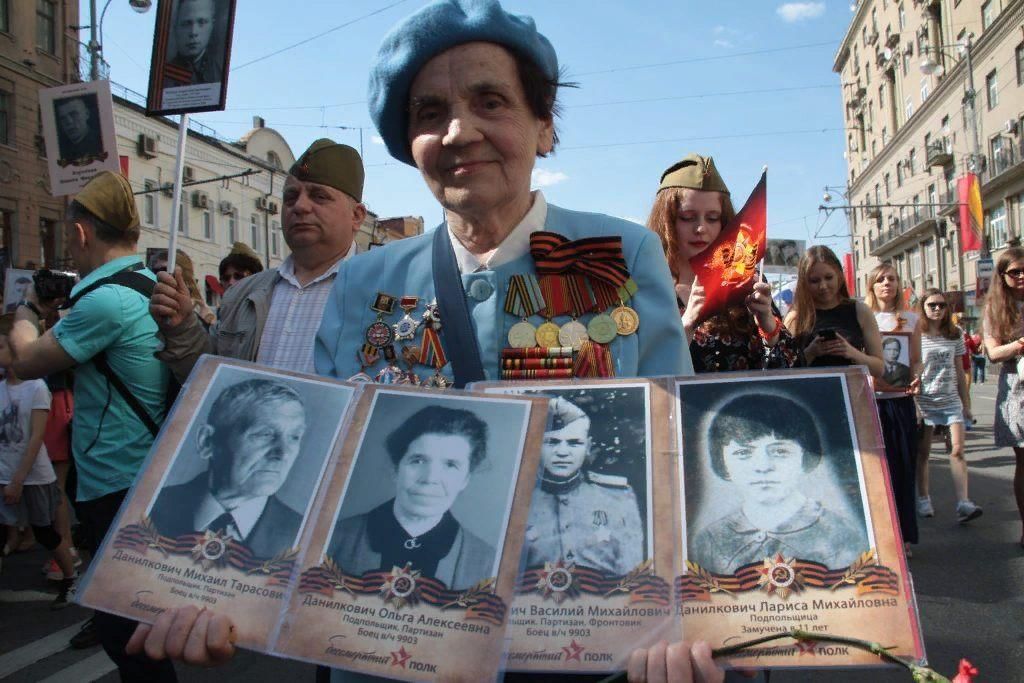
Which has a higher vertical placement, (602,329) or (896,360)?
(896,360)

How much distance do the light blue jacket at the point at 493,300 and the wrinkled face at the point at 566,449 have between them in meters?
0.28

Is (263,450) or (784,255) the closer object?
(263,450)

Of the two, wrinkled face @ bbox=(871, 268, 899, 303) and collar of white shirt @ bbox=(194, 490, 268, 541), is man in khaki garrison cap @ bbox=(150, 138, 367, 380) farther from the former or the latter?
wrinkled face @ bbox=(871, 268, 899, 303)

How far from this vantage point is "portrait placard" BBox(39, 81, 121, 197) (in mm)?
6652

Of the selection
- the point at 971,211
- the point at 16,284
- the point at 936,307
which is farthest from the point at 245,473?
the point at 971,211

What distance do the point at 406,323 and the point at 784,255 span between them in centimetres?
777

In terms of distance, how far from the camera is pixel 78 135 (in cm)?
671

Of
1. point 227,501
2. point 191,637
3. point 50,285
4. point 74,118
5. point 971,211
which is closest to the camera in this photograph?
point 191,637

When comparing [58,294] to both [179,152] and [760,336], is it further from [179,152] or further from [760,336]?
[760,336]

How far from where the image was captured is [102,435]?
3100 millimetres

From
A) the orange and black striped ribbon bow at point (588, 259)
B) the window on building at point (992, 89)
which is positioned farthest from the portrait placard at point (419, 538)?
the window on building at point (992, 89)

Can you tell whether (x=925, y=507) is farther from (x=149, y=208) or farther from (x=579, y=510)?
(x=149, y=208)

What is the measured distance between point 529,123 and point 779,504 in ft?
2.95

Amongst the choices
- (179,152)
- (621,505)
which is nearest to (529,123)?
(621,505)
